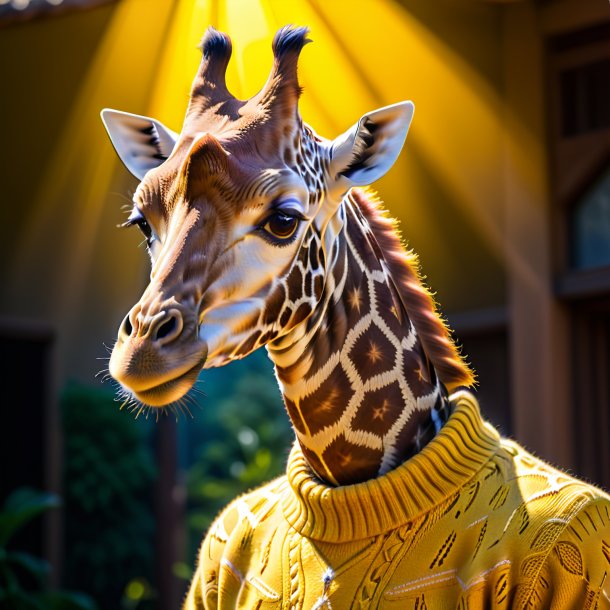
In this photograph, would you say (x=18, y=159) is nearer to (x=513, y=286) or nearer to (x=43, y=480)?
(x=43, y=480)

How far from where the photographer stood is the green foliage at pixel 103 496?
8.85m

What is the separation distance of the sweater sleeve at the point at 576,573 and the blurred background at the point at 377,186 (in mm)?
2459

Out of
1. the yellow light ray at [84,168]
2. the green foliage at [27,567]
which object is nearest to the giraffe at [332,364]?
the yellow light ray at [84,168]

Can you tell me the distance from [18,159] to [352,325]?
6455 mm

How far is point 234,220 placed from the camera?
6.69ft

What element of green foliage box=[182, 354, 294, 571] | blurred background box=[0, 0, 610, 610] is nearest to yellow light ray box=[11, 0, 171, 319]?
blurred background box=[0, 0, 610, 610]

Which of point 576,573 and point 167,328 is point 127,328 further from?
point 576,573

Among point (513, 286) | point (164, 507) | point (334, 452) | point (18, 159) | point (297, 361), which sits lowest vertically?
point (164, 507)

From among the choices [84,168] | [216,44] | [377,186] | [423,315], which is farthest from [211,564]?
[84,168]

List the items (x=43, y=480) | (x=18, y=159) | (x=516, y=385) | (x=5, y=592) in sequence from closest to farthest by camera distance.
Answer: (x=516, y=385)
(x=5, y=592)
(x=18, y=159)
(x=43, y=480)

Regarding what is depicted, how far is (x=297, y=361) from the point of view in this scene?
2230mm

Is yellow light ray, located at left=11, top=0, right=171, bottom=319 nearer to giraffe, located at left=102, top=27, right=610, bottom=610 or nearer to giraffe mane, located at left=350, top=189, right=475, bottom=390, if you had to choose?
giraffe mane, located at left=350, top=189, right=475, bottom=390

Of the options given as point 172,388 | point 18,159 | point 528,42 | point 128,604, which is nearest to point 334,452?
point 172,388

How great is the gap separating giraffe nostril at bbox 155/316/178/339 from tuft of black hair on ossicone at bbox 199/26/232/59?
24.3 inches
